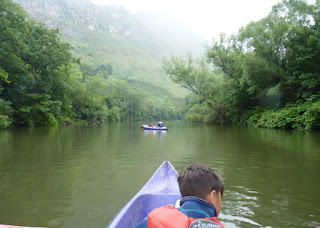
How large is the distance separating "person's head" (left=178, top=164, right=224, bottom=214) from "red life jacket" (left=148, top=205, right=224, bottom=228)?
0.29m

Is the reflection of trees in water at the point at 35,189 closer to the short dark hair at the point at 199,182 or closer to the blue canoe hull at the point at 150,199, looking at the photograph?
the blue canoe hull at the point at 150,199

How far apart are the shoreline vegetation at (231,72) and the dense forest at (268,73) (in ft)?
0.26

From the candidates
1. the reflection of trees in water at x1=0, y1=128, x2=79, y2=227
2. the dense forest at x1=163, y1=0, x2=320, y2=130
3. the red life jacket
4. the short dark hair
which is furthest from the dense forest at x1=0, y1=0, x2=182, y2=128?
the red life jacket

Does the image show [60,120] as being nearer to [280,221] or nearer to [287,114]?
[287,114]

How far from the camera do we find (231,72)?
36.3 m

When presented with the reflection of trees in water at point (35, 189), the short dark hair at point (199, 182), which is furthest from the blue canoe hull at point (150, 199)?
the reflection of trees in water at point (35, 189)

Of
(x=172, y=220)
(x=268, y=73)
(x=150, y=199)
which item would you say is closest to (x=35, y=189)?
(x=150, y=199)

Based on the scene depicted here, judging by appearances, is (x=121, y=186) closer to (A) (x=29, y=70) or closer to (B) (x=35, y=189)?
(B) (x=35, y=189)

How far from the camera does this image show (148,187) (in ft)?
14.5

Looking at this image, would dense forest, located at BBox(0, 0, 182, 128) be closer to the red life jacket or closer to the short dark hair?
the short dark hair

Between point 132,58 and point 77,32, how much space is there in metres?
37.2

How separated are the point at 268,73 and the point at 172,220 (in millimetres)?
29900

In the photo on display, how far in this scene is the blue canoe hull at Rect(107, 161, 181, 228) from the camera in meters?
3.11

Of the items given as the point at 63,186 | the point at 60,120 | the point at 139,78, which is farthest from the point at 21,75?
the point at 139,78
